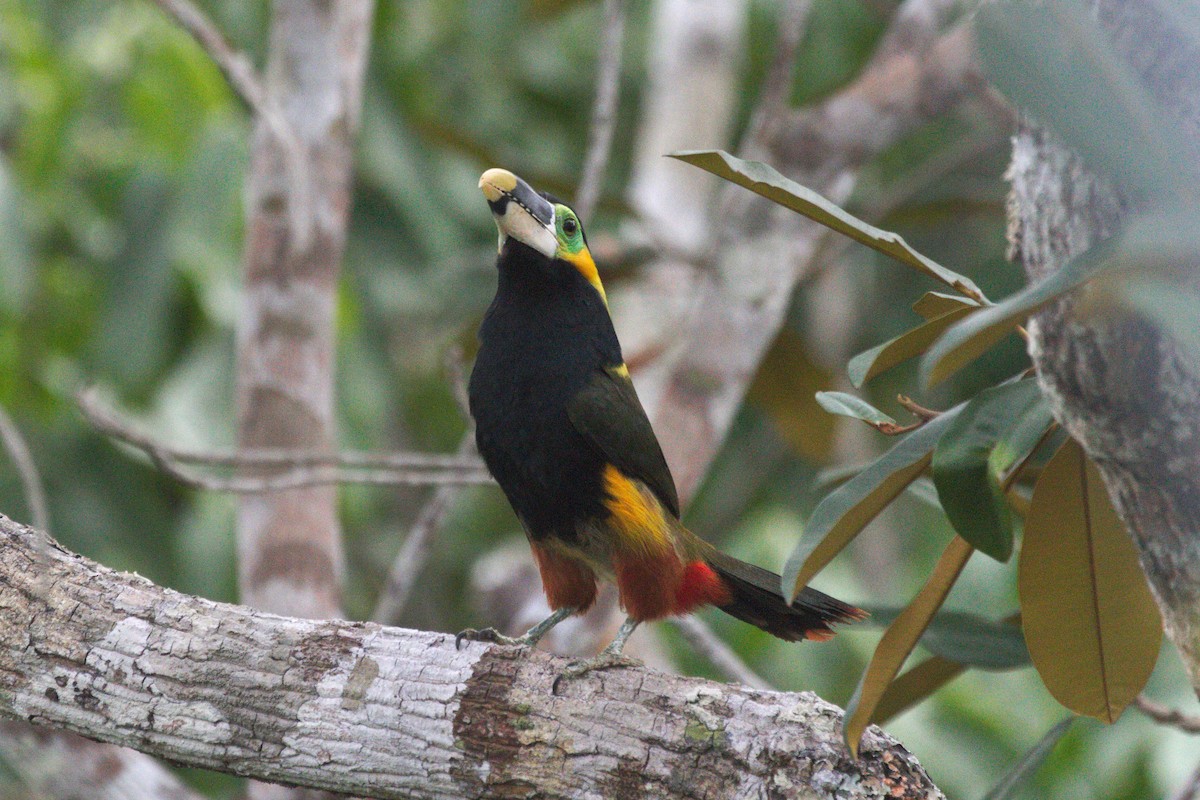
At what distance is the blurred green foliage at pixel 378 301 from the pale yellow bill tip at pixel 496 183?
2.24m

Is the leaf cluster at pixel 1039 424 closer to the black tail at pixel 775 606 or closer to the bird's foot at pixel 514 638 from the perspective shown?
the black tail at pixel 775 606

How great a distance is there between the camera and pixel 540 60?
8.91 meters

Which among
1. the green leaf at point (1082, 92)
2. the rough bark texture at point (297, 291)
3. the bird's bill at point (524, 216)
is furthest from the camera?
the rough bark texture at point (297, 291)

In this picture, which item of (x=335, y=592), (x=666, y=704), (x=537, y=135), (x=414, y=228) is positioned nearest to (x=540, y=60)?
(x=537, y=135)

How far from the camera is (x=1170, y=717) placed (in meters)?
2.81

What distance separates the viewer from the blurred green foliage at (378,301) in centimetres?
530

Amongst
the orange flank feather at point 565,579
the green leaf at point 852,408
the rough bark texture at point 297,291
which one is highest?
the rough bark texture at point 297,291

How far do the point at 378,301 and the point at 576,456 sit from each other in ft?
14.9

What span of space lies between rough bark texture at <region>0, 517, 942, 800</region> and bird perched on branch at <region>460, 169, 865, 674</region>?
0.50m

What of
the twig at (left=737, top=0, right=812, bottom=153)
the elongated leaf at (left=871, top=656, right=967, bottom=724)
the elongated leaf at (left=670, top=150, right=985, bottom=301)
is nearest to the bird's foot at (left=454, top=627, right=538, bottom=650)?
the elongated leaf at (left=871, top=656, right=967, bottom=724)

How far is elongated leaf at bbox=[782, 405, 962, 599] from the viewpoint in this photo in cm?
206

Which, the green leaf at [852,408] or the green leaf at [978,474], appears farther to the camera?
the green leaf at [852,408]

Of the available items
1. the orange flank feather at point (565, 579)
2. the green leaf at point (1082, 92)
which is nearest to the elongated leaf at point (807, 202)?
the green leaf at point (1082, 92)

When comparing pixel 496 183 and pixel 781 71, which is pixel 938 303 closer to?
pixel 496 183
